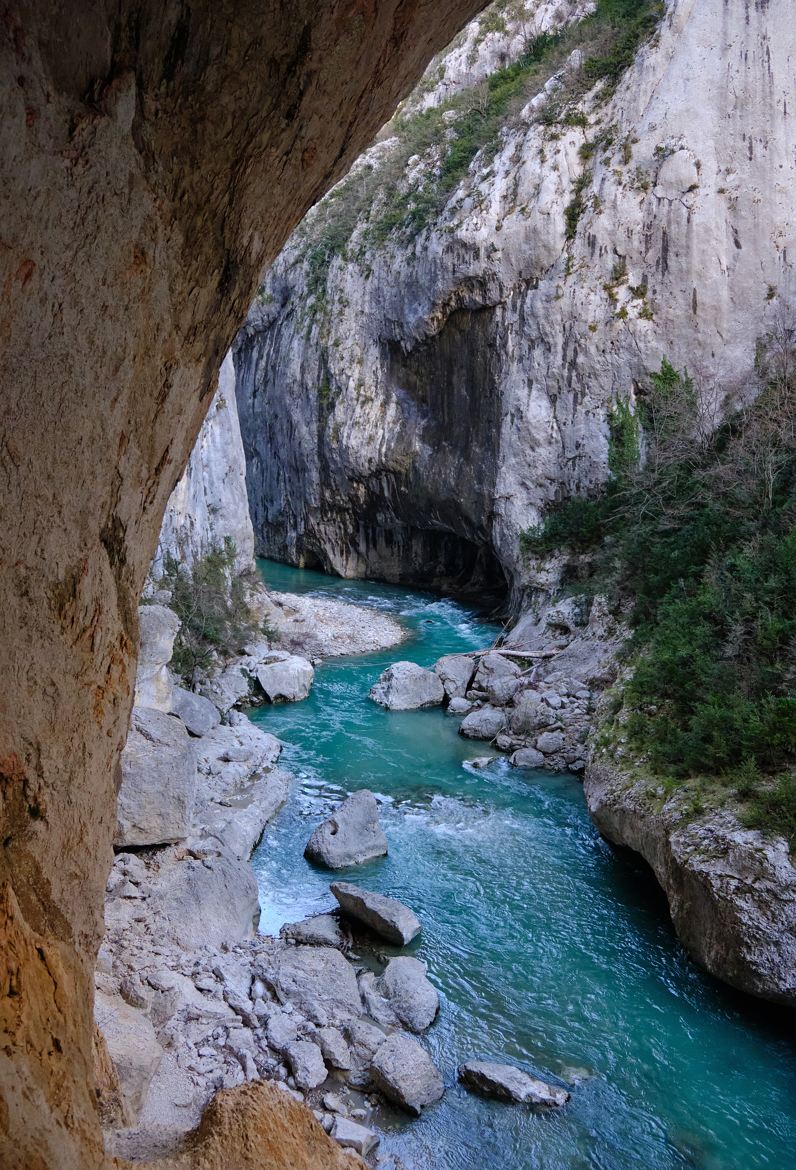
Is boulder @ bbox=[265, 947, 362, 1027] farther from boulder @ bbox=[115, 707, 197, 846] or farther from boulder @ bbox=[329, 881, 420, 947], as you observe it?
boulder @ bbox=[115, 707, 197, 846]

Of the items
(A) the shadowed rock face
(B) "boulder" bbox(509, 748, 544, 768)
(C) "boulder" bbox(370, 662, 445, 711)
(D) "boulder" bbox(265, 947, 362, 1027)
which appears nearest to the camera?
(A) the shadowed rock face

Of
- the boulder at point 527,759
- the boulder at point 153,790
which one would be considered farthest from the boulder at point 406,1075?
the boulder at point 527,759

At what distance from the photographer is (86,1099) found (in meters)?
2.81

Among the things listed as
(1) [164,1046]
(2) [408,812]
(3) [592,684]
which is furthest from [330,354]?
(1) [164,1046]

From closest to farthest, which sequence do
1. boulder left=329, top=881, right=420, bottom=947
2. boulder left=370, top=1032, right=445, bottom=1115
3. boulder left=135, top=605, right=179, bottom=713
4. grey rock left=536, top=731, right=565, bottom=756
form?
boulder left=370, top=1032, right=445, bottom=1115
boulder left=329, top=881, right=420, bottom=947
boulder left=135, top=605, right=179, bottom=713
grey rock left=536, top=731, right=565, bottom=756

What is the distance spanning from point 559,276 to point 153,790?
1619 centimetres

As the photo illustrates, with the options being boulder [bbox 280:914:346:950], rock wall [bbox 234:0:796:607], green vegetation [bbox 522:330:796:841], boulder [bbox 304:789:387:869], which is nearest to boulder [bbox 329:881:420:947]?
boulder [bbox 280:914:346:950]

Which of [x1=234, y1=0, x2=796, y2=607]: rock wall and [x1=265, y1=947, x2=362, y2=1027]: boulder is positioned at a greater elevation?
[x1=234, y1=0, x2=796, y2=607]: rock wall

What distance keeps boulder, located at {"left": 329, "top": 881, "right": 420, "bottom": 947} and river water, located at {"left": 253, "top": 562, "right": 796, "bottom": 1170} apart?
305mm

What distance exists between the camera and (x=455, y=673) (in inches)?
683

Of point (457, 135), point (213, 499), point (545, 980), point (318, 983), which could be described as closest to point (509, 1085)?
point (545, 980)

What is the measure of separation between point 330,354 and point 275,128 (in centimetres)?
2627

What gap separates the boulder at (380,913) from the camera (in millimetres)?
8656

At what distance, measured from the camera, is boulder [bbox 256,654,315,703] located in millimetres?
17078
